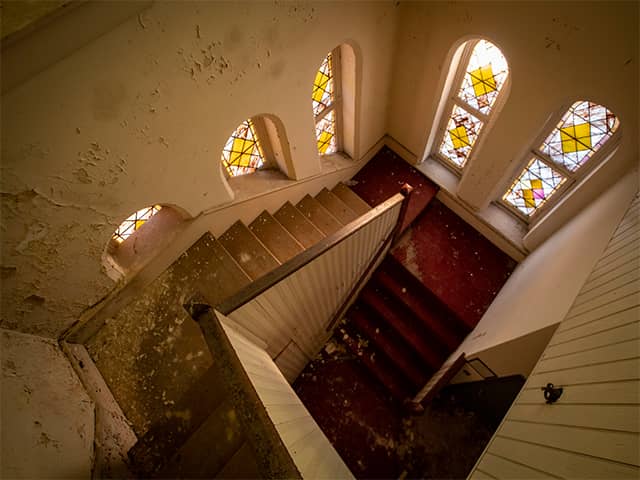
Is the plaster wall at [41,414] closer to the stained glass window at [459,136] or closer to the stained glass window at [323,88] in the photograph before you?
the stained glass window at [323,88]

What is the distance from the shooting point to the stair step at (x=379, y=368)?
4.73m

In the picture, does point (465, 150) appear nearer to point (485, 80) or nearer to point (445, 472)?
point (485, 80)

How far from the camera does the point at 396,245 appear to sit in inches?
201

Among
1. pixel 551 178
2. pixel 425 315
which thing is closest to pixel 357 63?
pixel 551 178

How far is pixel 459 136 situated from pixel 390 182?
1.19m

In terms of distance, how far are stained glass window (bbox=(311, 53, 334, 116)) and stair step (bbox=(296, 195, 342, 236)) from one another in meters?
1.15

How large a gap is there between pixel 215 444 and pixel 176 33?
290 cm

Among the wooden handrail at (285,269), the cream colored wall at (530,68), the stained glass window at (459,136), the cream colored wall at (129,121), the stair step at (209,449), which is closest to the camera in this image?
the cream colored wall at (129,121)

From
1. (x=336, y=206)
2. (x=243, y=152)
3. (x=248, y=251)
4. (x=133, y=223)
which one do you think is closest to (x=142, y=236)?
(x=133, y=223)

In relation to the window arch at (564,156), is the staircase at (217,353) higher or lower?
higher

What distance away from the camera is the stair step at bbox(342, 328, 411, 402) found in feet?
15.5

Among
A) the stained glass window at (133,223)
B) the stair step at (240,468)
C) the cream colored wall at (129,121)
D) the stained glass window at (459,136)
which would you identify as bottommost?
the stair step at (240,468)

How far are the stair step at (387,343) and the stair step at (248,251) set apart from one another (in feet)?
5.66

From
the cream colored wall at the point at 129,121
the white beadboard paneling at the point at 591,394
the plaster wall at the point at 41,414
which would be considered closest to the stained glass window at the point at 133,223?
the cream colored wall at the point at 129,121
